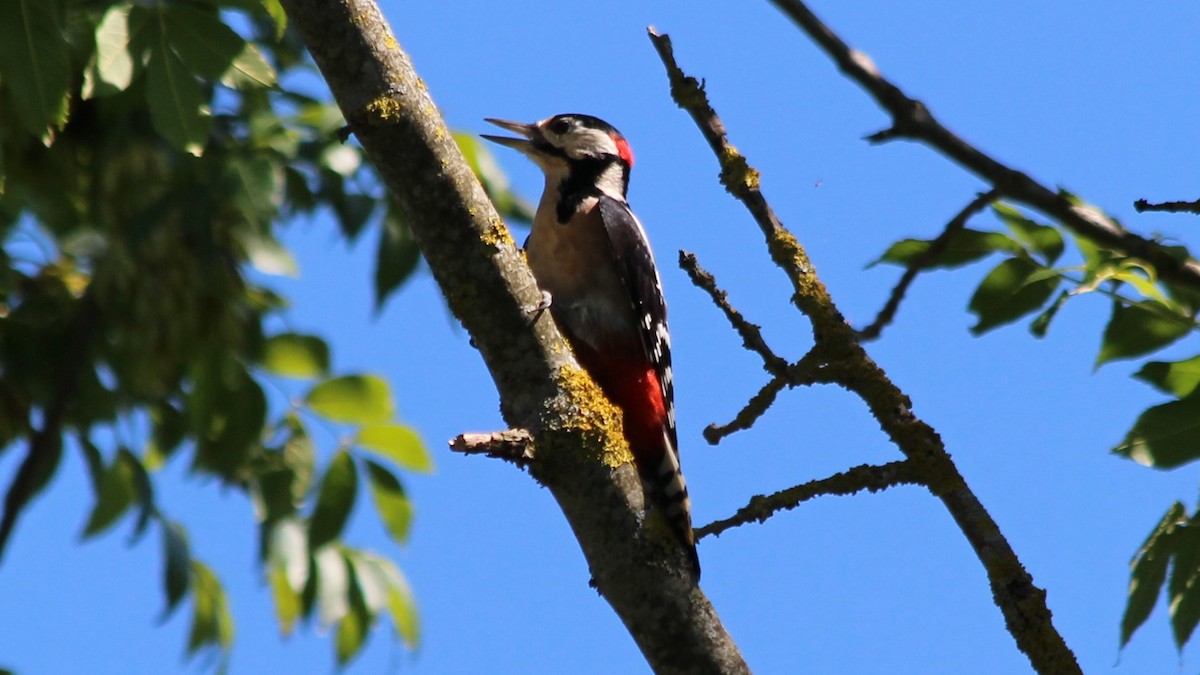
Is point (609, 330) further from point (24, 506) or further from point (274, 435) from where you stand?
point (24, 506)

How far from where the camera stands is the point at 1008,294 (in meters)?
2.49

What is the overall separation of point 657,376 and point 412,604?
1.29m

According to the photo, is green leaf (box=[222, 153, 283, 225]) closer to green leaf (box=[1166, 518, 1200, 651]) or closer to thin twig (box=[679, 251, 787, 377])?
thin twig (box=[679, 251, 787, 377])

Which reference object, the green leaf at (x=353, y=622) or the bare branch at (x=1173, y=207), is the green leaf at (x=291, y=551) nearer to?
the green leaf at (x=353, y=622)

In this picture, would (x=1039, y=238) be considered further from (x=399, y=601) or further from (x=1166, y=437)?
(x=399, y=601)

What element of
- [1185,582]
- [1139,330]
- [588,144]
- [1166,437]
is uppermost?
[588,144]

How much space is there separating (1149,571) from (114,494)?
3.03 meters

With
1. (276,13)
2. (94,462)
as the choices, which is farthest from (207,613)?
(276,13)

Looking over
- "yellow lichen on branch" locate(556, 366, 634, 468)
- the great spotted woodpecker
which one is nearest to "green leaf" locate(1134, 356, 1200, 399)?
"yellow lichen on branch" locate(556, 366, 634, 468)

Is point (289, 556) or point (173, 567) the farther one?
point (289, 556)

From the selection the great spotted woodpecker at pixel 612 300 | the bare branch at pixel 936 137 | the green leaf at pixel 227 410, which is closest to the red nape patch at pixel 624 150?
the great spotted woodpecker at pixel 612 300

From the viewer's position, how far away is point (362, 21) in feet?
8.79

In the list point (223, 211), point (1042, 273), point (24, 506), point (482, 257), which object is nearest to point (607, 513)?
point (482, 257)

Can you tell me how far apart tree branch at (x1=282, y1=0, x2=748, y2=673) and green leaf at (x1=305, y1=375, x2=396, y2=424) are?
1455 millimetres
